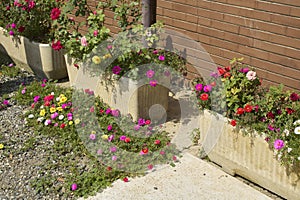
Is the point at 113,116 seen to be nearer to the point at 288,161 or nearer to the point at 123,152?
the point at 123,152

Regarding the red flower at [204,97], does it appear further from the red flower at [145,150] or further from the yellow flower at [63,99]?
the yellow flower at [63,99]

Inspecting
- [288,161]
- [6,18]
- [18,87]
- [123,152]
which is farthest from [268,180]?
[6,18]

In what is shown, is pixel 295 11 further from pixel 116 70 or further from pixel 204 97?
pixel 116 70

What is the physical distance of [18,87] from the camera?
6.17 meters

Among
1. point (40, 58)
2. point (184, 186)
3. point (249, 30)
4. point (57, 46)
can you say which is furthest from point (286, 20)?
point (40, 58)

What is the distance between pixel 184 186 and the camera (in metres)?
4.06

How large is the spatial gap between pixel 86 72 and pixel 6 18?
220 centimetres

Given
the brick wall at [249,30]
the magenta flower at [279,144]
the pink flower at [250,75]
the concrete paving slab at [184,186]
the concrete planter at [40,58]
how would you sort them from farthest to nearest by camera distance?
the concrete planter at [40,58] < the brick wall at [249,30] < the pink flower at [250,75] < the concrete paving slab at [184,186] < the magenta flower at [279,144]

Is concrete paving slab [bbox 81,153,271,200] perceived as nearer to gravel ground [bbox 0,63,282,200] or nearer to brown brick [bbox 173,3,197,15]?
gravel ground [bbox 0,63,282,200]

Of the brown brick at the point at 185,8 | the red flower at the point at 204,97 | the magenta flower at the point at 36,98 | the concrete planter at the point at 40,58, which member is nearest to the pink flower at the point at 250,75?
the red flower at the point at 204,97

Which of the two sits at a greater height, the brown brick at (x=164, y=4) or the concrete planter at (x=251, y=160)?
the brown brick at (x=164, y=4)

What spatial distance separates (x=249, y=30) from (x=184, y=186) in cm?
178

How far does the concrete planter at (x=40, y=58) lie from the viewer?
20.1ft

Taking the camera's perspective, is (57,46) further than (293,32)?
Yes
